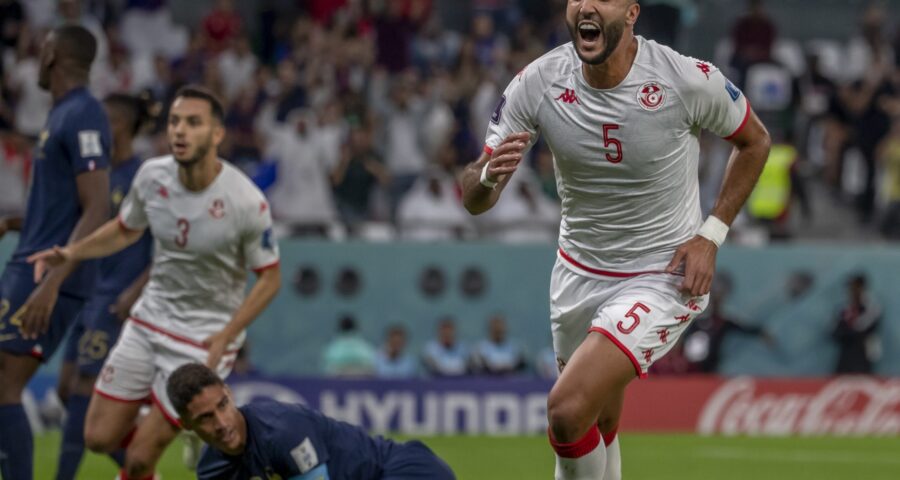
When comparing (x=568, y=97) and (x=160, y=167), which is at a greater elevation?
(x=568, y=97)

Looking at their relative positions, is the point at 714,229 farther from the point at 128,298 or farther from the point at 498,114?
the point at 128,298

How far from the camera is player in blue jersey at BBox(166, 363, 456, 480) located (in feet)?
23.9

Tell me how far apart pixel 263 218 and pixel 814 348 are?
11.5 m

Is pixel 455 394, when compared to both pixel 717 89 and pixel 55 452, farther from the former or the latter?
pixel 717 89

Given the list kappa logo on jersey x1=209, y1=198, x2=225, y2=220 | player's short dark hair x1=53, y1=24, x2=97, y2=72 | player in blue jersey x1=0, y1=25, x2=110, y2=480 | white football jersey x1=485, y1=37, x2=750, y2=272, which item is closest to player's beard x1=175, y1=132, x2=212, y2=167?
kappa logo on jersey x1=209, y1=198, x2=225, y2=220

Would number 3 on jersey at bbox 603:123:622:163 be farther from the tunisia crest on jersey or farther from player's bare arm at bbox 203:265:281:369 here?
player's bare arm at bbox 203:265:281:369

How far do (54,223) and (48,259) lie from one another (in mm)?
634

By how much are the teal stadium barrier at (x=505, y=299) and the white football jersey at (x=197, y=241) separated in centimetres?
916

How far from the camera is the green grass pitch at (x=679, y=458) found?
12773mm

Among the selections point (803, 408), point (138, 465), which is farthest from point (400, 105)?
point (138, 465)

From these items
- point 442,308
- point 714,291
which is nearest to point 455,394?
point 442,308

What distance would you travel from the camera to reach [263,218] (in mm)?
8797

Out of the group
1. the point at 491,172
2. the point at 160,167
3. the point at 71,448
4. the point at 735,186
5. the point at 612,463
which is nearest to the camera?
the point at 491,172

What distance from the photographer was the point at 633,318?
6.90m
